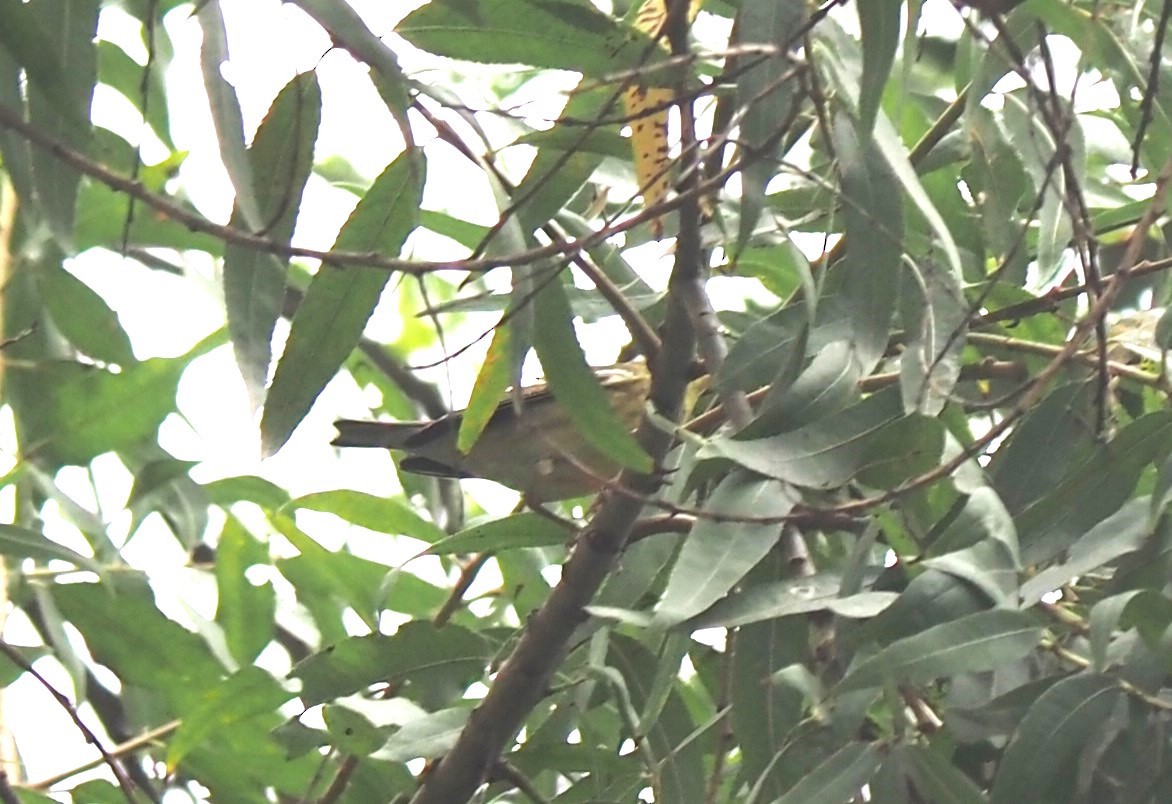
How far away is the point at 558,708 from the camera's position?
4.53 feet

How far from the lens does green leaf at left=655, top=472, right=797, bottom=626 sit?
3.32ft

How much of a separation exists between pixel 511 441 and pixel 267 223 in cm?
91

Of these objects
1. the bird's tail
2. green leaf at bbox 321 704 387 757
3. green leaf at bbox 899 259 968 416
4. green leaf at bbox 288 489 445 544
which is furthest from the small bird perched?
green leaf at bbox 899 259 968 416

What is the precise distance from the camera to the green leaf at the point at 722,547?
3.32 feet

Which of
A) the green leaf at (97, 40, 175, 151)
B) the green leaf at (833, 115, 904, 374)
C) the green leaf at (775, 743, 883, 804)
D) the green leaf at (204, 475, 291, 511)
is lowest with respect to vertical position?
the green leaf at (775, 743, 883, 804)

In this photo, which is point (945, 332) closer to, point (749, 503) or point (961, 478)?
point (961, 478)

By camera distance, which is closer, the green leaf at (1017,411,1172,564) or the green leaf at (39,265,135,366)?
the green leaf at (1017,411,1172,564)

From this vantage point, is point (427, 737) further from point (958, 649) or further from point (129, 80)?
point (129, 80)

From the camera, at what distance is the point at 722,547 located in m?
1.05

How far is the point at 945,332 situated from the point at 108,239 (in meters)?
1.19

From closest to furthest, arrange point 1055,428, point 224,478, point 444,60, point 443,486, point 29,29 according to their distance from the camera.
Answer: point 29,29 < point 444,60 < point 1055,428 < point 224,478 < point 443,486

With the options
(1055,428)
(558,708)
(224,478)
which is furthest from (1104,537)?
(224,478)

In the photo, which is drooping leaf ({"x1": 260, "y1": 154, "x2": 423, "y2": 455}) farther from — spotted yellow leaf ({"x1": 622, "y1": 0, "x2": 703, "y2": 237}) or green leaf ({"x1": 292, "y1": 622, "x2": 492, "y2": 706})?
green leaf ({"x1": 292, "y1": 622, "x2": 492, "y2": 706})

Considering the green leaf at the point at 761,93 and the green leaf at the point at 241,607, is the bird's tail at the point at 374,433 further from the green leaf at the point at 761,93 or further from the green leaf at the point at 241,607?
the green leaf at the point at 761,93
